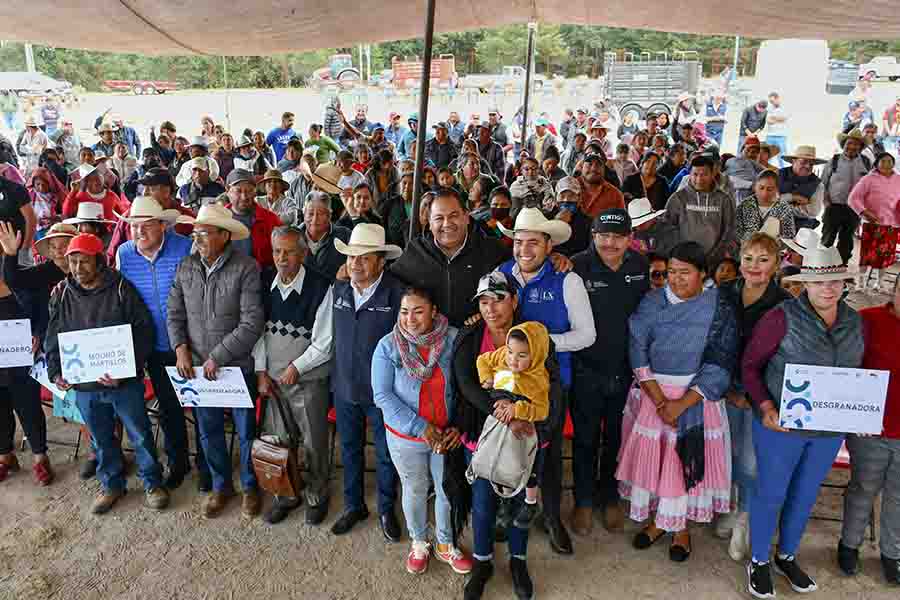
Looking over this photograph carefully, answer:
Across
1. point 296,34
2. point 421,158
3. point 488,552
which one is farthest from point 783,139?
point 488,552

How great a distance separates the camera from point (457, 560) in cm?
358

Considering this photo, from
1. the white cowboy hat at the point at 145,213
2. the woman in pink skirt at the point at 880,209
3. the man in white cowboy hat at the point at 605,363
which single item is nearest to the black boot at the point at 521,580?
the man in white cowboy hat at the point at 605,363

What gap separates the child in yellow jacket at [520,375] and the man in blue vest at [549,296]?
0.35 m

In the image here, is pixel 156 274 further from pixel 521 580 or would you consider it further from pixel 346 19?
pixel 346 19

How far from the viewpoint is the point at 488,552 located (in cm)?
344

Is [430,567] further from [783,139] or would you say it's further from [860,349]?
[783,139]

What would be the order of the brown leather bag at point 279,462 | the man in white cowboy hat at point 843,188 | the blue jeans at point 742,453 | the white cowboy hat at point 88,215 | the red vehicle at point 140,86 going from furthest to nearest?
the red vehicle at point 140,86 → the man in white cowboy hat at point 843,188 → the white cowboy hat at point 88,215 → the brown leather bag at point 279,462 → the blue jeans at point 742,453

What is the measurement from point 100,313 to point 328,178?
3.26m

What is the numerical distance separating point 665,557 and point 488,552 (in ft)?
3.40

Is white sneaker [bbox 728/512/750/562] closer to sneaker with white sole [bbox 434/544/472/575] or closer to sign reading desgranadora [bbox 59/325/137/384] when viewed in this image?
sneaker with white sole [bbox 434/544/472/575]

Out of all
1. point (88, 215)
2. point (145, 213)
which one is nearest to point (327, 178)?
point (88, 215)

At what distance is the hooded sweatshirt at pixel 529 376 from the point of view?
298cm

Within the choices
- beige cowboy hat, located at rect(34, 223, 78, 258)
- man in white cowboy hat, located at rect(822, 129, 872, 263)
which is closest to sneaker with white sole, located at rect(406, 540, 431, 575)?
beige cowboy hat, located at rect(34, 223, 78, 258)

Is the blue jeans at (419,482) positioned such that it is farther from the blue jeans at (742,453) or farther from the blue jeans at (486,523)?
the blue jeans at (742,453)
